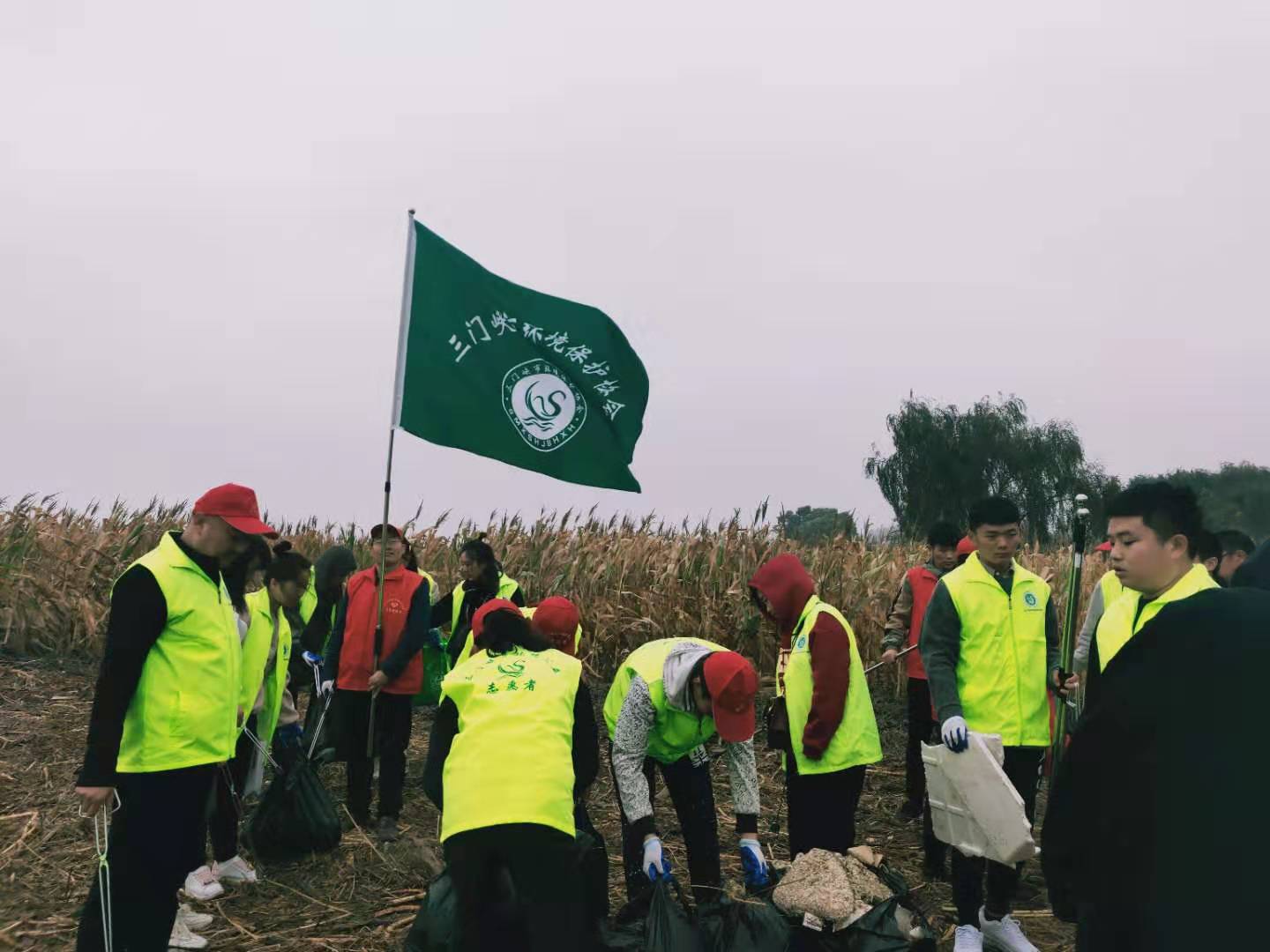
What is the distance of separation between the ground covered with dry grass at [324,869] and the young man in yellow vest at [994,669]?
0.40 m

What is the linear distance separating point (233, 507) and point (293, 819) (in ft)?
8.96

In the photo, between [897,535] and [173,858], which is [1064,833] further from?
[897,535]

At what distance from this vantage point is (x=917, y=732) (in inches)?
295

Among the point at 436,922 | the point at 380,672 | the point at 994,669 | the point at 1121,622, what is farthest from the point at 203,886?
the point at 1121,622

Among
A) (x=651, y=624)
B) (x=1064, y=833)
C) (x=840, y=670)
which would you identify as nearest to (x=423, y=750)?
(x=651, y=624)

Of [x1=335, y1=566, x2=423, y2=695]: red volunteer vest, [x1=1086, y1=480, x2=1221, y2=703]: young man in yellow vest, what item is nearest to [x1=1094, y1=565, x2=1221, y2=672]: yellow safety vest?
[x1=1086, y1=480, x2=1221, y2=703]: young man in yellow vest

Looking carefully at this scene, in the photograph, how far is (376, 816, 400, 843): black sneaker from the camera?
256 inches

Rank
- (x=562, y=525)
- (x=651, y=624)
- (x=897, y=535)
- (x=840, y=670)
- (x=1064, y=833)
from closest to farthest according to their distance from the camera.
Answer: (x=1064, y=833)
(x=840, y=670)
(x=651, y=624)
(x=562, y=525)
(x=897, y=535)

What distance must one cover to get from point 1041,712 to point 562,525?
927cm

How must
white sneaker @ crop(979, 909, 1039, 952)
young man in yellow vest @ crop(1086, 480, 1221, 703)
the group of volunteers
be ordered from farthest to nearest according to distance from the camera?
1. white sneaker @ crop(979, 909, 1039, 952)
2. the group of volunteers
3. young man in yellow vest @ crop(1086, 480, 1221, 703)

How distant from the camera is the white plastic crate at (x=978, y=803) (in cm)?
453

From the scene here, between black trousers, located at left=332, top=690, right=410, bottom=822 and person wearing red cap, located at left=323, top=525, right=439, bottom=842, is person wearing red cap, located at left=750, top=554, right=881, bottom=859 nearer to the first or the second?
person wearing red cap, located at left=323, top=525, right=439, bottom=842

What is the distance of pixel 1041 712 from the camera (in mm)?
5086

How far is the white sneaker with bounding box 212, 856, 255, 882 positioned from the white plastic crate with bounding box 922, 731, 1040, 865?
3651mm
